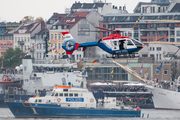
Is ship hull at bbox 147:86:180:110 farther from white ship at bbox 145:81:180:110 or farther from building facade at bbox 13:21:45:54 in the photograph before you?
building facade at bbox 13:21:45:54

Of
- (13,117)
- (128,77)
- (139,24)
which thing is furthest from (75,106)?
(139,24)

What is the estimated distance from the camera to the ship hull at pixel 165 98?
88750 mm

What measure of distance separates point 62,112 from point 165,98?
22.8 metres

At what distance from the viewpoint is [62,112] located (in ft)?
244

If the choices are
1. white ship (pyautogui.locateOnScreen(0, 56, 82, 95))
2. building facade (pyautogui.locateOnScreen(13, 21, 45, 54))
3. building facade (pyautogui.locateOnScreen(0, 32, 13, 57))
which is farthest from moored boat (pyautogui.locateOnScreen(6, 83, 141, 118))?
building facade (pyautogui.locateOnScreen(0, 32, 13, 57))

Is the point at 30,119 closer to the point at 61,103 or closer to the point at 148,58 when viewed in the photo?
the point at 61,103

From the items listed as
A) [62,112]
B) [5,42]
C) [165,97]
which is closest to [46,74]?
[62,112]

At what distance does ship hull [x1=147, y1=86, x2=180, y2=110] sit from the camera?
8875 cm

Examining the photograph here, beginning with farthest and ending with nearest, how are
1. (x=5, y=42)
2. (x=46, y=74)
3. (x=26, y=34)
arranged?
(x=5, y=42) < (x=26, y=34) < (x=46, y=74)

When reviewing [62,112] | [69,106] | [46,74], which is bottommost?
[62,112]

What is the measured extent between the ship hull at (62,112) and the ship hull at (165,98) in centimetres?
1514

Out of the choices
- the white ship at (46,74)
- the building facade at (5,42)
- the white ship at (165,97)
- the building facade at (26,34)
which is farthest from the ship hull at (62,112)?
the building facade at (5,42)

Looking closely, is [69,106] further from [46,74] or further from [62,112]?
[46,74]

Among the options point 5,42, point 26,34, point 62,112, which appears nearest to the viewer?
point 62,112
